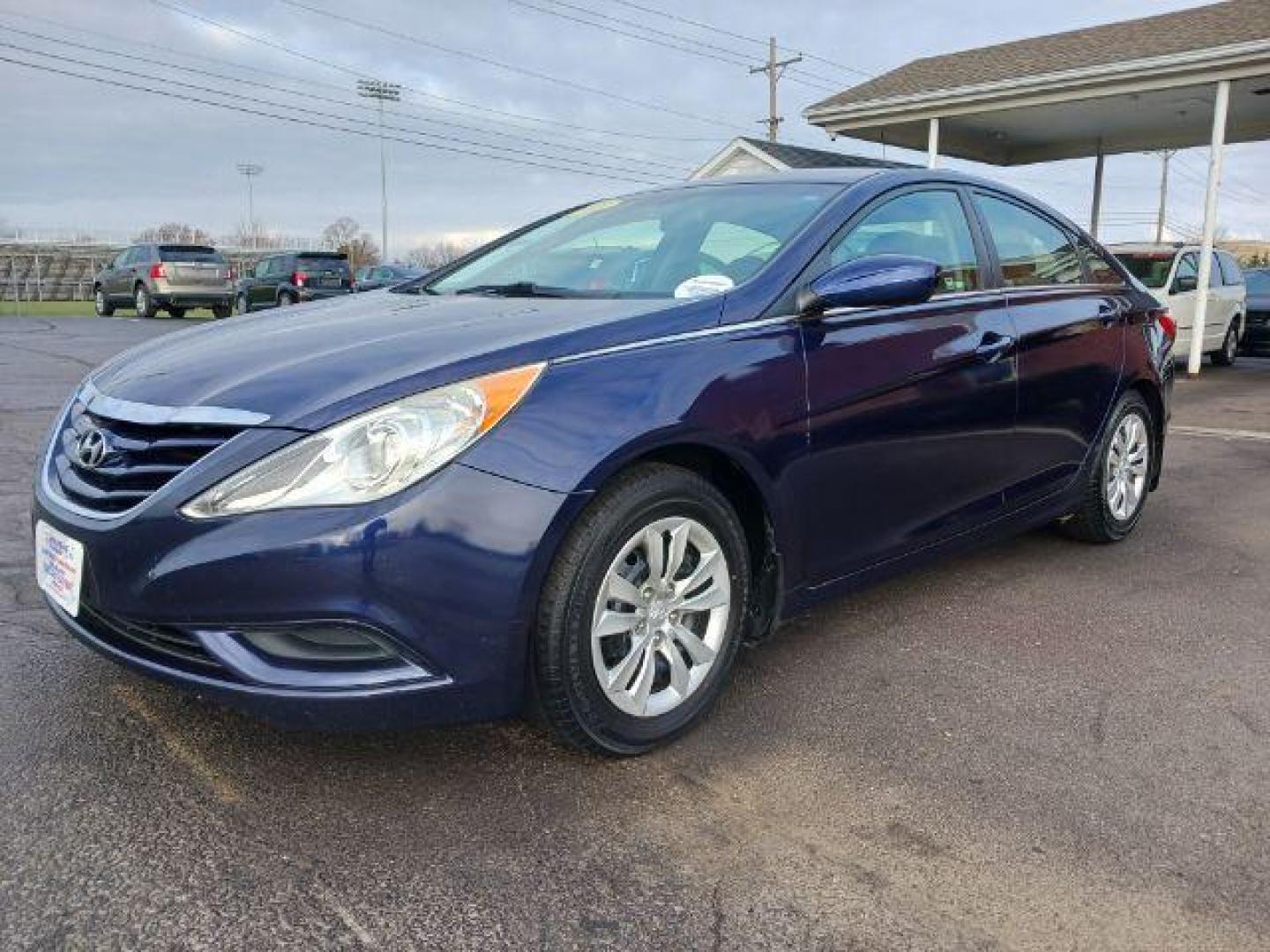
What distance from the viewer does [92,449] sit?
8.52 feet

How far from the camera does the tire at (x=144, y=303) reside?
24.1 meters

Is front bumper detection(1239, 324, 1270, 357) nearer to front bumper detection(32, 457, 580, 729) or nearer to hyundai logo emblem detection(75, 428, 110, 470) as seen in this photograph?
front bumper detection(32, 457, 580, 729)

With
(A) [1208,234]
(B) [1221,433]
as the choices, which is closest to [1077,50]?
(A) [1208,234]

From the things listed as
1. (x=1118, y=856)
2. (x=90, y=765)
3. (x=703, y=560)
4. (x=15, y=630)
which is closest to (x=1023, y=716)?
(x=1118, y=856)

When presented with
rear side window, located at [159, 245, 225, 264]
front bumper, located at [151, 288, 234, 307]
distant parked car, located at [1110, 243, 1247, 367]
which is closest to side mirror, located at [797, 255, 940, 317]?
distant parked car, located at [1110, 243, 1247, 367]

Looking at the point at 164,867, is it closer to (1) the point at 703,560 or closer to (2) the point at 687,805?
(2) the point at 687,805

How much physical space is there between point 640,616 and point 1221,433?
7503 millimetres

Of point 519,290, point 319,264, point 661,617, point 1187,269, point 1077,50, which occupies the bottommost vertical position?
point 661,617

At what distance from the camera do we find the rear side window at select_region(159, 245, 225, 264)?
24.0 m

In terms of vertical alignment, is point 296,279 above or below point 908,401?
above

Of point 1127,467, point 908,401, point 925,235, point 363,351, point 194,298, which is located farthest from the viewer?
point 194,298

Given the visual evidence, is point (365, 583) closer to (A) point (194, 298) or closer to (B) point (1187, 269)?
(B) point (1187, 269)

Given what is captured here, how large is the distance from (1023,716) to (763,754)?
0.80m

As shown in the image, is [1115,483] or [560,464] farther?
[1115,483]
